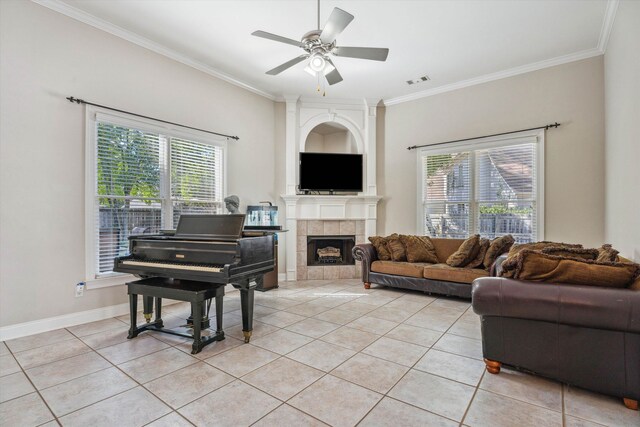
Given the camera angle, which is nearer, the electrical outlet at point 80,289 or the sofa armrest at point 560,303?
the sofa armrest at point 560,303

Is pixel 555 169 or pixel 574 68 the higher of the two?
pixel 574 68

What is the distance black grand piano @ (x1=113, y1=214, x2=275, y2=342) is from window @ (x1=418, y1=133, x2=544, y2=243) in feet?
11.4

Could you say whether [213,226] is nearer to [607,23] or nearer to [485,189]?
[485,189]

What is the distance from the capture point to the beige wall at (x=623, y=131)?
2.66 m

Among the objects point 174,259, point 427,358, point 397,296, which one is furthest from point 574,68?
point 174,259

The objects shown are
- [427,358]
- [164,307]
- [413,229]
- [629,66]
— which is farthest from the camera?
[413,229]

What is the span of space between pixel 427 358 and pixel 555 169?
3509 millimetres

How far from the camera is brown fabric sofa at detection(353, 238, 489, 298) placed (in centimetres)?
412

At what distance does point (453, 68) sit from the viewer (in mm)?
4594

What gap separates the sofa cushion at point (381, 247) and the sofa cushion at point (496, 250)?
139cm

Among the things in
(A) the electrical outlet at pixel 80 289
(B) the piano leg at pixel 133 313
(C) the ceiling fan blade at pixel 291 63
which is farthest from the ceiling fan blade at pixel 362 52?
(A) the electrical outlet at pixel 80 289

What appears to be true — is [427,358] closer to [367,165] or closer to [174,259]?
[174,259]

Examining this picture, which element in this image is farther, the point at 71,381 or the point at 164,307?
the point at 164,307

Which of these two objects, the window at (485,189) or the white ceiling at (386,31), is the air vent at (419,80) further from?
the window at (485,189)
